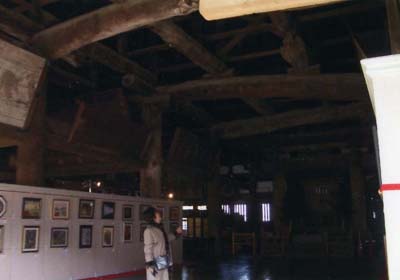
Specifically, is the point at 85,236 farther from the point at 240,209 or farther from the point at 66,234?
the point at 240,209

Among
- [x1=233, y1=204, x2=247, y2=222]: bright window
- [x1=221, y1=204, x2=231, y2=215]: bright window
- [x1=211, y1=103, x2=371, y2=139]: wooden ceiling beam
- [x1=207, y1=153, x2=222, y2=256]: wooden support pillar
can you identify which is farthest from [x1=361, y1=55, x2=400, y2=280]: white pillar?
[x1=221, y1=204, x2=231, y2=215]: bright window

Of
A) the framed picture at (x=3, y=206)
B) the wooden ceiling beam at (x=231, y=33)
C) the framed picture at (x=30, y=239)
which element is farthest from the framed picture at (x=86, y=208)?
the wooden ceiling beam at (x=231, y=33)

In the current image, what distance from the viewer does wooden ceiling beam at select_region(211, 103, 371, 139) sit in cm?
1044

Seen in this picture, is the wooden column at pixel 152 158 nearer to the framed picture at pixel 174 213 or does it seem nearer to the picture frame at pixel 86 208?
the framed picture at pixel 174 213

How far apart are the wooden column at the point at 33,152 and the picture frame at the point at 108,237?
174 centimetres

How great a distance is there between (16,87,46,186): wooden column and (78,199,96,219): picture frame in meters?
0.93

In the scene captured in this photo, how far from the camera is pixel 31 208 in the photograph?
22.6 feet

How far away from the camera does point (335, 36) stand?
870 cm

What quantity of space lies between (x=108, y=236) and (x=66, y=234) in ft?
3.73

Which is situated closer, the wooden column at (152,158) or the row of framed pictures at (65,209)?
the row of framed pictures at (65,209)

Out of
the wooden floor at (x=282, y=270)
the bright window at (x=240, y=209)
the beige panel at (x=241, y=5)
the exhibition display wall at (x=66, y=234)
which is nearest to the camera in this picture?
the beige panel at (x=241, y=5)

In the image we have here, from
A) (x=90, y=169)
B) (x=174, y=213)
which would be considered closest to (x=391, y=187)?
(x=174, y=213)

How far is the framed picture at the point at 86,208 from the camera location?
7.90 m

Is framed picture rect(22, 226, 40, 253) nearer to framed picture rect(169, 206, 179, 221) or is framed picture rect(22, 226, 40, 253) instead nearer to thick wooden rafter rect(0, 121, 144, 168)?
thick wooden rafter rect(0, 121, 144, 168)
